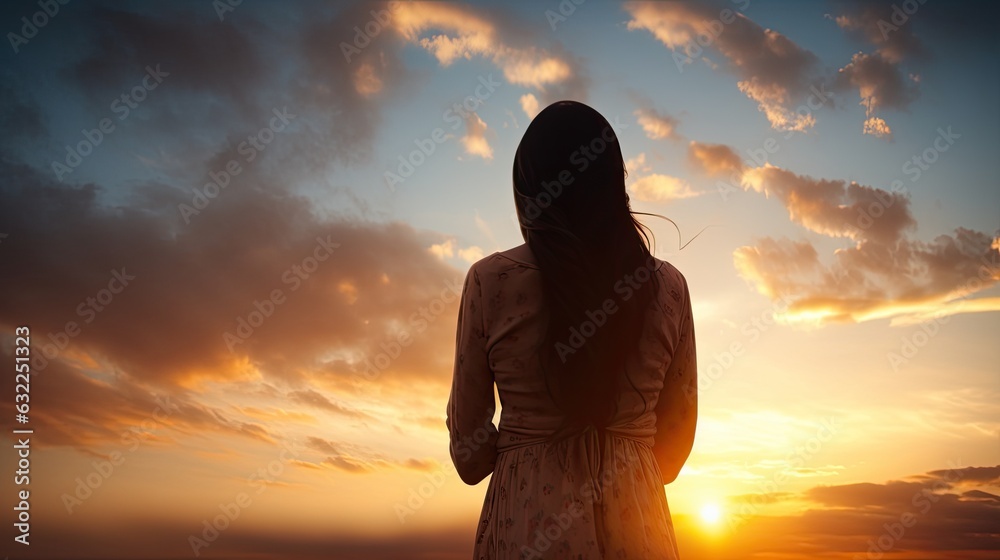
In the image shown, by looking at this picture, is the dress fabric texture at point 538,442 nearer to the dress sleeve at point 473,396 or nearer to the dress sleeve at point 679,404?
the dress sleeve at point 473,396

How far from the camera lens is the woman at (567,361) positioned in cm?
271

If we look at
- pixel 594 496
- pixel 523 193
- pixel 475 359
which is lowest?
pixel 594 496

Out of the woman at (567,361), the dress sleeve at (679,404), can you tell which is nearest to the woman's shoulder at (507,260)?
the woman at (567,361)

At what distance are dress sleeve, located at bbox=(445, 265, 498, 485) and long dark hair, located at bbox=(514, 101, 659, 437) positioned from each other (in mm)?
294

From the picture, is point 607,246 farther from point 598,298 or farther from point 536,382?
point 536,382

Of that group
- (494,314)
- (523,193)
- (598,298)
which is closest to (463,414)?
(494,314)

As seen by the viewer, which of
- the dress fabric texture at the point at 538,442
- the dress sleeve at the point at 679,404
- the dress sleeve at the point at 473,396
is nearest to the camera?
the dress fabric texture at the point at 538,442

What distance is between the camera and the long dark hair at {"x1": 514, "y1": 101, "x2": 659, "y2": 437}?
271 centimetres

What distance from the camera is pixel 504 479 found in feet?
9.29

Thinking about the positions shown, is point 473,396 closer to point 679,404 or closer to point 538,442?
point 538,442

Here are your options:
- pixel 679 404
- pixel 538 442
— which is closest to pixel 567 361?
pixel 538 442

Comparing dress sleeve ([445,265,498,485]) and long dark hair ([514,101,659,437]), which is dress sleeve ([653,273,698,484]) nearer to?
long dark hair ([514,101,659,437])

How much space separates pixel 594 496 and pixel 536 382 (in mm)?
480

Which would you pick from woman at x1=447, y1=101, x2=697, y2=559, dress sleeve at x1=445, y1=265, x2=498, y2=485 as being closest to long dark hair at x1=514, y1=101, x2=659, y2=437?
woman at x1=447, y1=101, x2=697, y2=559
